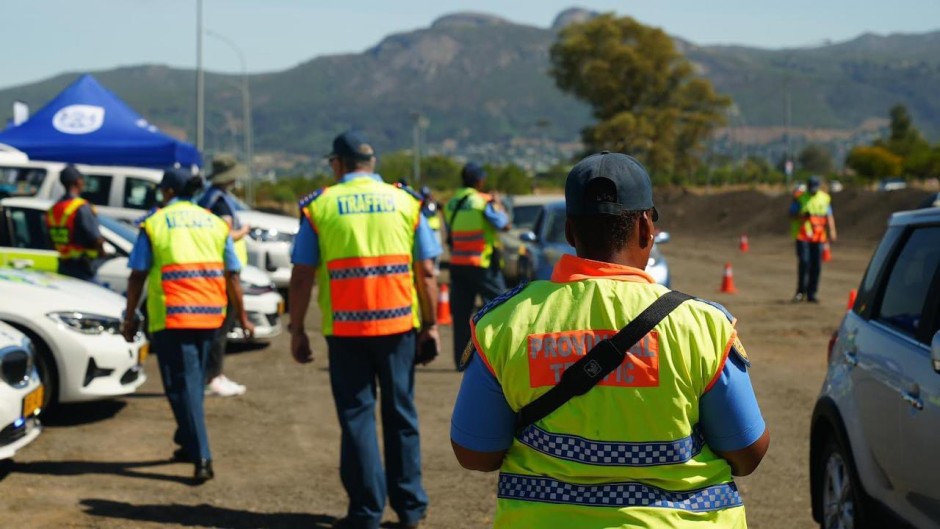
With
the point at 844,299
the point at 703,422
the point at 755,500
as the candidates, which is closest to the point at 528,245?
the point at 844,299

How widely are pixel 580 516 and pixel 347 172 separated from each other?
12.3 feet

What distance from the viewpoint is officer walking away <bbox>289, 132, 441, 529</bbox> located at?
6117 millimetres

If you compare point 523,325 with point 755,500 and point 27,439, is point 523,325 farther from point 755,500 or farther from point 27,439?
point 27,439

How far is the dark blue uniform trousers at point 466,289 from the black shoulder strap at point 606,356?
8454mm

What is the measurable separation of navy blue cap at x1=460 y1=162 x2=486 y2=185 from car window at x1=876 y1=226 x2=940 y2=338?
6.24 meters

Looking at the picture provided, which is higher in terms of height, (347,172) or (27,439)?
(347,172)

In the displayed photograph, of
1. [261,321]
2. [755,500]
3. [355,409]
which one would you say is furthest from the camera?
[261,321]

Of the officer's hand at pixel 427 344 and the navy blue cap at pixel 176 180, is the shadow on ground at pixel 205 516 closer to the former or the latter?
the officer's hand at pixel 427 344

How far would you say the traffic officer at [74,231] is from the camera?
10961mm

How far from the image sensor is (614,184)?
2.84 meters

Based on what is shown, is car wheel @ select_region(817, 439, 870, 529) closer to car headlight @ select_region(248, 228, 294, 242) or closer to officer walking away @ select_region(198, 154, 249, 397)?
officer walking away @ select_region(198, 154, 249, 397)

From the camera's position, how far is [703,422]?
2883 mm

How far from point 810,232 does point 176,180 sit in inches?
471

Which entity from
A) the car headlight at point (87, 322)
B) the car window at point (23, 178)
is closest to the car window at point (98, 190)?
the car window at point (23, 178)
